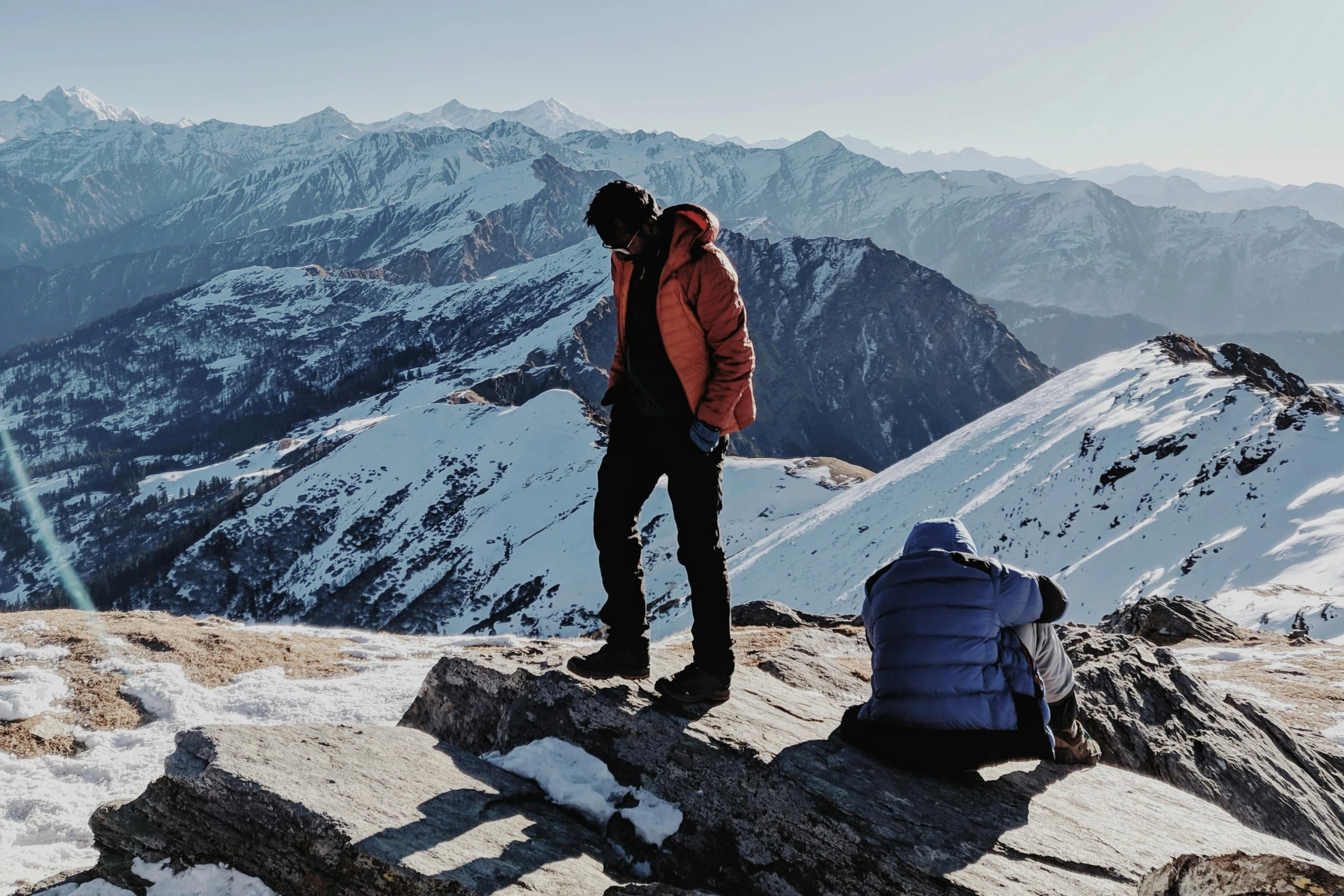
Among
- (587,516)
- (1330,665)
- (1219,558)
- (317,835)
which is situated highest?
(317,835)

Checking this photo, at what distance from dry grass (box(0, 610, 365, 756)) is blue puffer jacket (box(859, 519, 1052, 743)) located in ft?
29.5

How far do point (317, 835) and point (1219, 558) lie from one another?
1389 inches

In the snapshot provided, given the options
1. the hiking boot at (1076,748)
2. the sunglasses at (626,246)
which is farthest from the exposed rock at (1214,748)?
the sunglasses at (626,246)

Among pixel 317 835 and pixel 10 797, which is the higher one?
pixel 317 835

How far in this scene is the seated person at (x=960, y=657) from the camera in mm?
4988

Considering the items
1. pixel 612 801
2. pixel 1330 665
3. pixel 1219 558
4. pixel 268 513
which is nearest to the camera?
pixel 612 801

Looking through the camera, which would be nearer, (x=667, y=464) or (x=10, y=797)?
(x=667, y=464)

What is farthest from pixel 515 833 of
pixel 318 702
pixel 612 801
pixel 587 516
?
pixel 587 516

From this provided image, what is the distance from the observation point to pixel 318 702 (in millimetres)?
10523

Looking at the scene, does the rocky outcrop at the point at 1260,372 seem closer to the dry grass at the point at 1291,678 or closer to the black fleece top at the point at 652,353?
the dry grass at the point at 1291,678

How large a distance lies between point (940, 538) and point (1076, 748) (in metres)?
2.26

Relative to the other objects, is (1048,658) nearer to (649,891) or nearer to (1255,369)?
(649,891)

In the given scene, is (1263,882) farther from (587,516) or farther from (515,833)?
(587,516)

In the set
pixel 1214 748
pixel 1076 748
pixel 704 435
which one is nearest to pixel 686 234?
pixel 704 435
